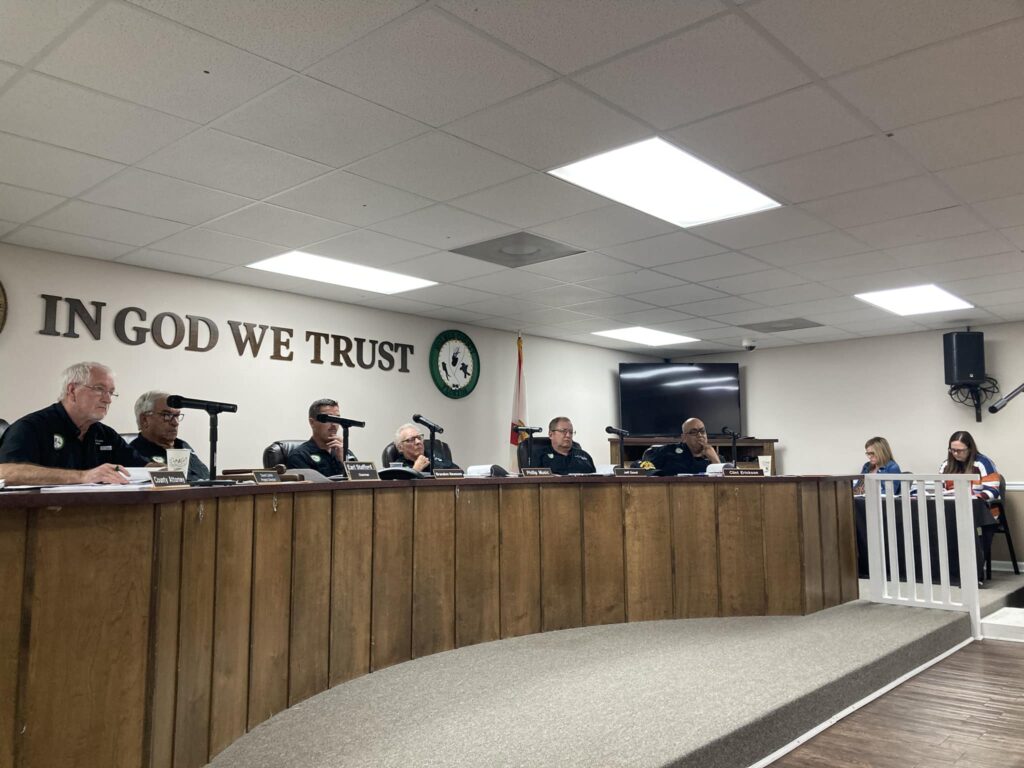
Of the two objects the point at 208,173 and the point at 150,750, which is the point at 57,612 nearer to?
the point at 150,750

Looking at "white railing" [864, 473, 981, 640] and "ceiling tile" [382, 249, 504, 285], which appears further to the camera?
"ceiling tile" [382, 249, 504, 285]

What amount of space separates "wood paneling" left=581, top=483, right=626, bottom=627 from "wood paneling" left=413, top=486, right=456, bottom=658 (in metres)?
0.95

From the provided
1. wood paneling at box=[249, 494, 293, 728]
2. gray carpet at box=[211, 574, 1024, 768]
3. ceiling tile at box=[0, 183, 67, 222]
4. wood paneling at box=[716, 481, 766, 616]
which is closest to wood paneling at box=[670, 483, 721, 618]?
wood paneling at box=[716, 481, 766, 616]

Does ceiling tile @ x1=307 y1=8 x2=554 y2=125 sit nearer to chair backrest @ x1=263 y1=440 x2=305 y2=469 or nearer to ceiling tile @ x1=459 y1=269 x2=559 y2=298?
chair backrest @ x1=263 y1=440 x2=305 y2=469

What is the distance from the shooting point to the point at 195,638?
2.20 meters

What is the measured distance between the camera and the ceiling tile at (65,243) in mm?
4617

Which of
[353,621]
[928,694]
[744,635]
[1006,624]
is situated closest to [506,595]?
[353,621]

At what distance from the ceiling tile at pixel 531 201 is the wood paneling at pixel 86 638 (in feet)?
8.51

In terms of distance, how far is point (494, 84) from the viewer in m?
2.93

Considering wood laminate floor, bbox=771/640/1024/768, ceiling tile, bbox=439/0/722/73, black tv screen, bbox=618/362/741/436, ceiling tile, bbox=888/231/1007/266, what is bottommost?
wood laminate floor, bbox=771/640/1024/768

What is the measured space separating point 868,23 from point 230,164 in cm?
273

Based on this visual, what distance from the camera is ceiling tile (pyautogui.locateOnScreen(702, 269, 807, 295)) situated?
585 cm

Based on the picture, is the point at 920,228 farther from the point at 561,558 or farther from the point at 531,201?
the point at 561,558

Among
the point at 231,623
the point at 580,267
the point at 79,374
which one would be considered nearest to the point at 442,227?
the point at 580,267
